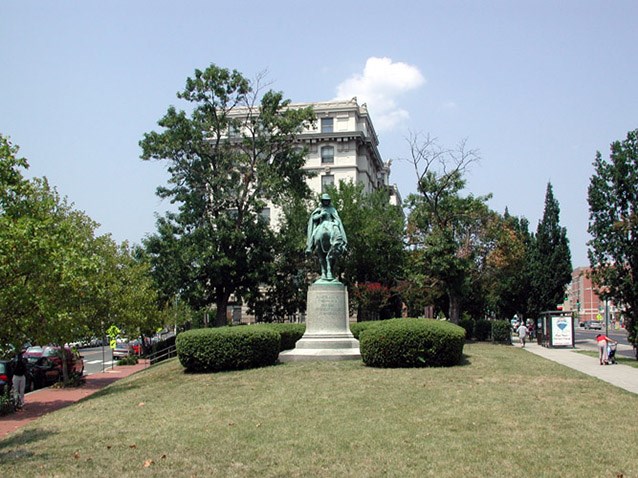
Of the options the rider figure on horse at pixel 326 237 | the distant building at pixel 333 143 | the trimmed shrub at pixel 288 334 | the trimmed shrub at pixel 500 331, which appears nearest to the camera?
the rider figure on horse at pixel 326 237

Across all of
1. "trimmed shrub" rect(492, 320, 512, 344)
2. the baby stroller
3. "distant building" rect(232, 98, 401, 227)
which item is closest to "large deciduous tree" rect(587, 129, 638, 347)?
the baby stroller

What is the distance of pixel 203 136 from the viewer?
35.9m

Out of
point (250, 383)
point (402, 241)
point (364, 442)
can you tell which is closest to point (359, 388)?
point (250, 383)

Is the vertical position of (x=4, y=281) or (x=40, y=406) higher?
(x=4, y=281)

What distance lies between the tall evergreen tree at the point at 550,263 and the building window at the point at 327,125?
76.2ft

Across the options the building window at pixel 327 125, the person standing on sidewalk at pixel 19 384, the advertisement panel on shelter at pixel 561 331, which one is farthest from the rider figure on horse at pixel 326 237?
the building window at pixel 327 125

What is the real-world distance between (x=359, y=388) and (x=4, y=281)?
8.33m

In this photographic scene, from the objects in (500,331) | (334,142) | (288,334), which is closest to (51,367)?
(288,334)

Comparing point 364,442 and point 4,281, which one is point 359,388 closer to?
point 364,442

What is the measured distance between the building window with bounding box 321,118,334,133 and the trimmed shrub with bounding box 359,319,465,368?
49.5 meters

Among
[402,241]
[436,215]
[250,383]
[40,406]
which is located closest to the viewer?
[250,383]

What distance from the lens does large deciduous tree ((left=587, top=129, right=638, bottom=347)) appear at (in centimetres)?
2459

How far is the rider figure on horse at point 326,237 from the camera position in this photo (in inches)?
804

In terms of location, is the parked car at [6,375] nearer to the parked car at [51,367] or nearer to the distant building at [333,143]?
the parked car at [51,367]
